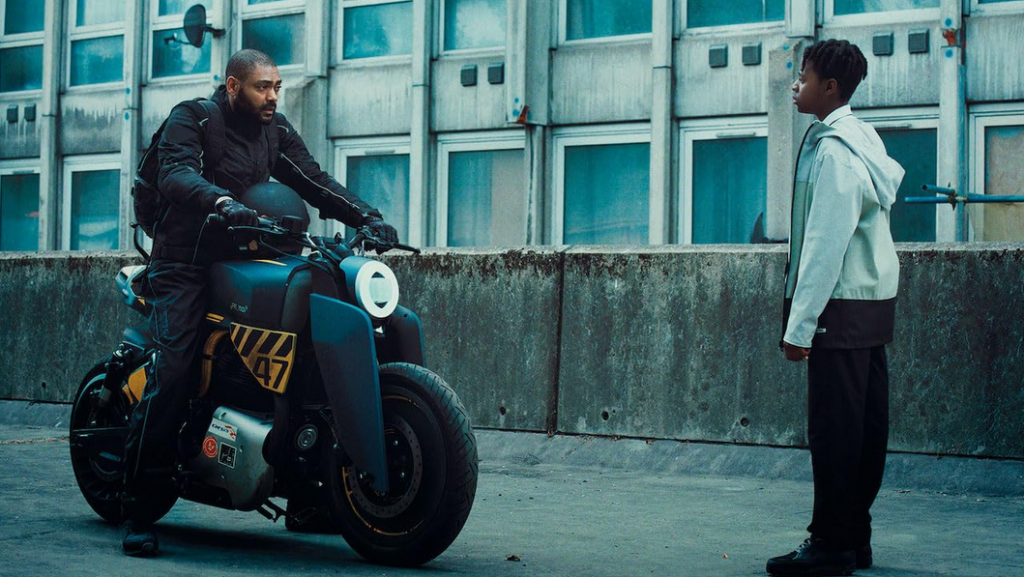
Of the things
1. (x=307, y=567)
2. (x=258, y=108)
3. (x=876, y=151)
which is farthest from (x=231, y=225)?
(x=876, y=151)

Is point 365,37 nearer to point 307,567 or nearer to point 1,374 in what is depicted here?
point 1,374

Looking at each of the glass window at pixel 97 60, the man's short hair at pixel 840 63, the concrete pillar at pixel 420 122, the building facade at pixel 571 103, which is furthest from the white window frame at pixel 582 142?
the man's short hair at pixel 840 63

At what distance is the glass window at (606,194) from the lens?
17109mm

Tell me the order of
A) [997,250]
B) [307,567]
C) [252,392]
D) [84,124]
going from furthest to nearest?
[84,124] < [997,250] < [252,392] < [307,567]

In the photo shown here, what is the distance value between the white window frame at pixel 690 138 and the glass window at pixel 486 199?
1966 millimetres

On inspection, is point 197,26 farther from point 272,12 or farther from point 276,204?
point 276,204

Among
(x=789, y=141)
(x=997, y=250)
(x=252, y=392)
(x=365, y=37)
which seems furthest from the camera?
(x=365, y=37)

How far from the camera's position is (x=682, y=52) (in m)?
16.6

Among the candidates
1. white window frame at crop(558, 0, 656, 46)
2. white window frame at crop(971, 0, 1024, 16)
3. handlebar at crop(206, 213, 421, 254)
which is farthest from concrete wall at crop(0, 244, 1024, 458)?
white window frame at crop(558, 0, 656, 46)

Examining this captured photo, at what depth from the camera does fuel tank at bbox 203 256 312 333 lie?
552 cm

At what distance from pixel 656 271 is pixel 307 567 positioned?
3600 mm

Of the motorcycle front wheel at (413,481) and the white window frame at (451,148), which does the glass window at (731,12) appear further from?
the motorcycle front wheel at (413,481)

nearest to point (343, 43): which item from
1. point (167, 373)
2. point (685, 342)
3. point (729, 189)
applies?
point (729, 189)

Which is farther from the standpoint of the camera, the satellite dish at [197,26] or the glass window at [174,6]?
the glass window at [174,6]
